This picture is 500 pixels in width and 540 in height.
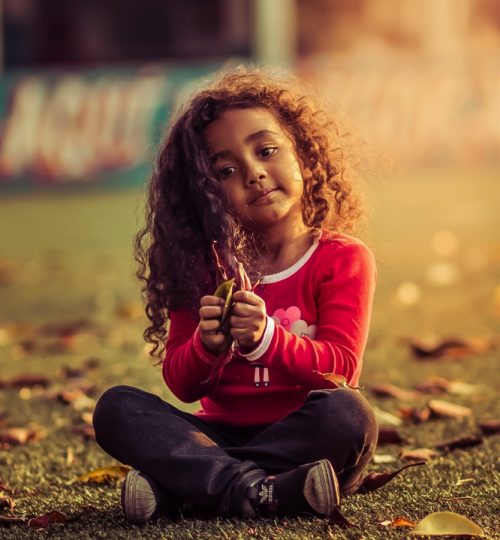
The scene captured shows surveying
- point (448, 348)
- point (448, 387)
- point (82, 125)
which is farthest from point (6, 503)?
point (82, 125)

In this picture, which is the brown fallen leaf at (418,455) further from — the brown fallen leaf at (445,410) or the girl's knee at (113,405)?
the girl's knee at (113,405)

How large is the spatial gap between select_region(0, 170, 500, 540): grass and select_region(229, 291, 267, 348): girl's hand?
0.39m

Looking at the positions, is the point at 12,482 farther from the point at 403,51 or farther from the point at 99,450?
the point at 403,51

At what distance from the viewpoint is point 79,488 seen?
9.78 ft

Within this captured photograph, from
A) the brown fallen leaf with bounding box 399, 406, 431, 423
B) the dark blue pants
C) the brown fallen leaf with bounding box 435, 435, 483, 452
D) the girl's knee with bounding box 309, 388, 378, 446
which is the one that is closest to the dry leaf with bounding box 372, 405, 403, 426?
the brown fallen leaf with bounding box 399, 406, 431, 423

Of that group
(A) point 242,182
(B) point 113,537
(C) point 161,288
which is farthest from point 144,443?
(A) point 242,182

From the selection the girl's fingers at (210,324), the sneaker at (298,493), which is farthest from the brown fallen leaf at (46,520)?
the girl's fingers at (210,324)

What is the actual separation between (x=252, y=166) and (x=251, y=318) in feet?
1.47

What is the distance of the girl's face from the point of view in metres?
2.85

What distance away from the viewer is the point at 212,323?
2586 millimetres

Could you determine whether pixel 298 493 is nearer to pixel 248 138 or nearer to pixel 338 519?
pixel 338 519

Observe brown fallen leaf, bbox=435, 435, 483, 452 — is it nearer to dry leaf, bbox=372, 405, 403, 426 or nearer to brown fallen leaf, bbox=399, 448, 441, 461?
brown fallen leaf, bbox=399, 448, 441, 461

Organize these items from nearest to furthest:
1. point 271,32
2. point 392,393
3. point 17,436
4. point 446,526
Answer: point 446,526 < point 17,436 < point 392,393 < point 271,32

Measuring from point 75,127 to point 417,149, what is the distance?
9.36 feet
